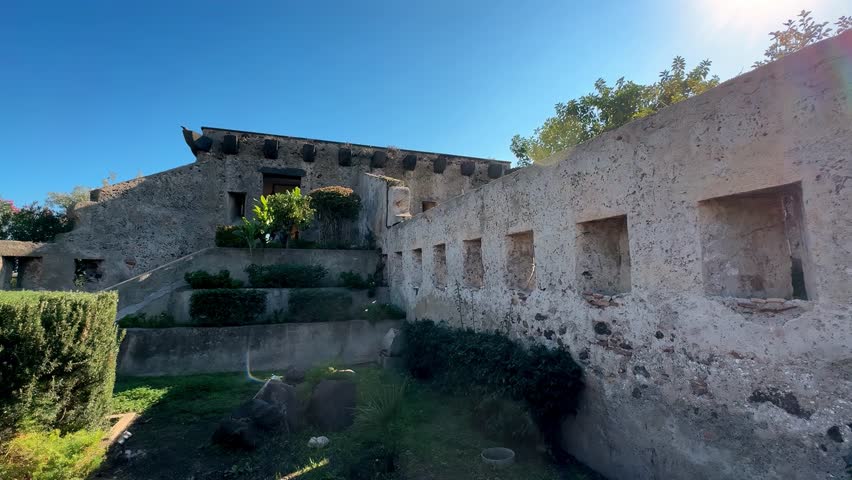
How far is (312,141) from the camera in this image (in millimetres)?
18047

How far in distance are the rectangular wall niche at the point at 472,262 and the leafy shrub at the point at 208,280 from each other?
6.57 metres

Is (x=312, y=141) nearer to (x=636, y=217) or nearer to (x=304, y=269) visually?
(x=304, y=269)

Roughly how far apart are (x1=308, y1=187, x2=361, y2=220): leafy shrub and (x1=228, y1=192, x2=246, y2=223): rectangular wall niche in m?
3.79

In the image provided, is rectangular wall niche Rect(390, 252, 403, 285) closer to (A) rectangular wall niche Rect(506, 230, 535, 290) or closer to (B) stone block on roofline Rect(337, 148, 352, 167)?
(A) rectangular wall niche Rect(506, 230, 535, 290)

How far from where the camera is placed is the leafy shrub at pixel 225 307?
9836mm

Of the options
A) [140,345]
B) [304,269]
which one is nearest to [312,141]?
[304,269]

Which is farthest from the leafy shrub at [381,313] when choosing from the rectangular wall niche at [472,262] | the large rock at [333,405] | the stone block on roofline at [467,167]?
the stone block on roofline at [467,167]

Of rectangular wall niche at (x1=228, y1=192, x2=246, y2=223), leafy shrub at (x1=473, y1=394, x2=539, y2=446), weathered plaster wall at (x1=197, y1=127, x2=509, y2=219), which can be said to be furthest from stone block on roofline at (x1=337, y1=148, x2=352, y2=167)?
leafy shrub at (x1=473, y1=394, x2=539, y2=446)

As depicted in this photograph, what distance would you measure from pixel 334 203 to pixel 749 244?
1316 centimetres

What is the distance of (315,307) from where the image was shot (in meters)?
10.7

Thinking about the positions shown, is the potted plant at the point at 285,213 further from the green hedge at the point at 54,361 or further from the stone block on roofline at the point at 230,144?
the green hedge at the point at 54,361

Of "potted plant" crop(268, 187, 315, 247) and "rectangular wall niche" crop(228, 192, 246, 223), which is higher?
"rectangular wall niche" crop(228, 192, 246, 223)

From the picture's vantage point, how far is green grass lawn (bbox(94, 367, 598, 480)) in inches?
185

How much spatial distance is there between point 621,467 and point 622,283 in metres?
1.96
